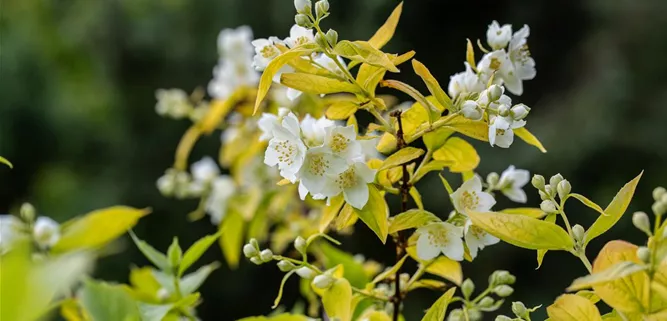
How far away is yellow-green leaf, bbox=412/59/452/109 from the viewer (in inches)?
19.9

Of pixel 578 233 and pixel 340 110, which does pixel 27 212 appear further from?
pixel 578 233

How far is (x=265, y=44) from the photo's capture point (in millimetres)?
576

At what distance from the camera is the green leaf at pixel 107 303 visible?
0.58 m

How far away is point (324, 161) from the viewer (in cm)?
50

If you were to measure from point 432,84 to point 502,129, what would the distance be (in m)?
0.06

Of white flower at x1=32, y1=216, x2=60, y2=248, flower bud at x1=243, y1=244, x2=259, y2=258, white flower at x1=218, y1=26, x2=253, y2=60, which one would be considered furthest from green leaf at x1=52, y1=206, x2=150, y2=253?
white flower at x1=218, y1=26, x2=253, y2=60

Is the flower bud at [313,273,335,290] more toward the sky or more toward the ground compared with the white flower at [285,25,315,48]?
more toward the ground

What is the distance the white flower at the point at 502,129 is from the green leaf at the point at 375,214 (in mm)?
90

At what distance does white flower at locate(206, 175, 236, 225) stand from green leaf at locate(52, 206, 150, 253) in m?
0.44

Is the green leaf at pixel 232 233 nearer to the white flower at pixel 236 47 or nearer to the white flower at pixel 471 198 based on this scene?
A: the white flower at pixel 236 47

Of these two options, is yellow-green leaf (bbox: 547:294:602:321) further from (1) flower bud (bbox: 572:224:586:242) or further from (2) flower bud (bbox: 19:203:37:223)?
(2) flower bud (bbox: 19:203:37:223)

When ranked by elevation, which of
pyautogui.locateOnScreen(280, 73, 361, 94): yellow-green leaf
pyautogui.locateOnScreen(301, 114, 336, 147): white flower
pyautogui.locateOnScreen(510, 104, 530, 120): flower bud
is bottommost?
pyautogui.locateOnScreen(301, 114, 336, 147): white flower

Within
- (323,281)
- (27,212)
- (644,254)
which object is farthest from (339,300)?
(27,212)

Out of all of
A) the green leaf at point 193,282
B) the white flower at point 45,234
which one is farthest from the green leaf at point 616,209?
the white flower at point 45,234
